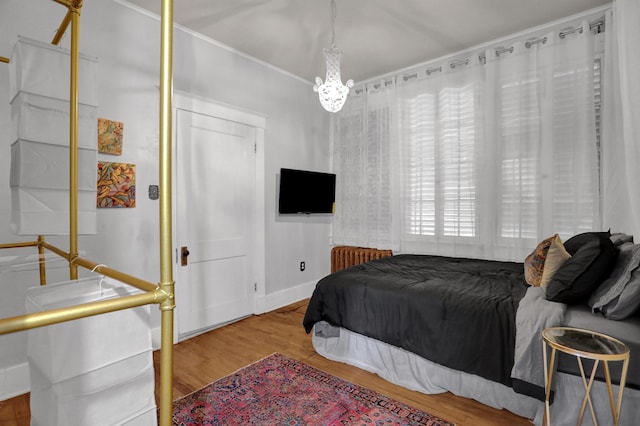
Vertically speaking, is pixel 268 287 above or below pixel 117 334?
below

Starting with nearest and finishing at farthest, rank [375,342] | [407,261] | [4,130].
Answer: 1. [4,130]
2. [375,342]
3. [407,261]

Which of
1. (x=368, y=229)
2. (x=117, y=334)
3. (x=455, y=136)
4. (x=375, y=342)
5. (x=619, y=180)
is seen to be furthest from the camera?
(x=368, y=229)

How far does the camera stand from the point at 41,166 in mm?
1161

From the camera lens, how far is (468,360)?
1.98 m

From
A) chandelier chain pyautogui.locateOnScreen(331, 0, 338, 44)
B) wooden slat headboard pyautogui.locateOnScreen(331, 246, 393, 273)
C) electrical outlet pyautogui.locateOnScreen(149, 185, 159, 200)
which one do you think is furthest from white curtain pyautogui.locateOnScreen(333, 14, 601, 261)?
electrical outlet pyautogui.locateOnScreen(149, 185, 159, 200)

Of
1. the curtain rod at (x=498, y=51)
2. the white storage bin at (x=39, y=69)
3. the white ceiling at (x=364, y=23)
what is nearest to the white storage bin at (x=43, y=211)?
the white storage bin at (x=39, y=69)

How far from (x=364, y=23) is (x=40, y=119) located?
2.84 metres

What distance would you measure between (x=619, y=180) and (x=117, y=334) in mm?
3563

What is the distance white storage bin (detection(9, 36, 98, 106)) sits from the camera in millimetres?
1124

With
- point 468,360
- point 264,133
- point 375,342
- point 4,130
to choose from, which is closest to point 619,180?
point 468,360

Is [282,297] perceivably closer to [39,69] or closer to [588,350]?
[588,350]

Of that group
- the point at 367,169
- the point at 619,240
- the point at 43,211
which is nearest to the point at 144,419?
the point at 43,211

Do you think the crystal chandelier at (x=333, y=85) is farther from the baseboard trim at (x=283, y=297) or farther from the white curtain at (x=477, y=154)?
the baseboard trim at (x=283, y=297)

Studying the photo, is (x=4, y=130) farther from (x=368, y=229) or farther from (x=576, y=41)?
(x=576, y=41)
